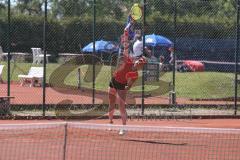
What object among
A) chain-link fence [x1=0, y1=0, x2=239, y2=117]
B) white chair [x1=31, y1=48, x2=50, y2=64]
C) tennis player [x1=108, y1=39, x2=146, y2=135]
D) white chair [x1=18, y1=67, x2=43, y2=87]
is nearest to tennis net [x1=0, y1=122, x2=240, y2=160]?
tennis player [x1=108, y1=39, x2=146, y2=135]

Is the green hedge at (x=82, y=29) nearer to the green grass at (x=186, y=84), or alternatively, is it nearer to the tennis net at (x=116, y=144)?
the green grass at (x=186, y=84)

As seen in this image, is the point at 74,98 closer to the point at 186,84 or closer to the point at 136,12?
the point at 136,12

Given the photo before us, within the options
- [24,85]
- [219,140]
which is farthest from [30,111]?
[24,85]

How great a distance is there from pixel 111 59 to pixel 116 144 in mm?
8311

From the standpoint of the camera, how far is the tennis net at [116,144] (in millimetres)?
9398

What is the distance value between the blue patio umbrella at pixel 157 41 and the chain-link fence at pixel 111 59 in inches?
4.1

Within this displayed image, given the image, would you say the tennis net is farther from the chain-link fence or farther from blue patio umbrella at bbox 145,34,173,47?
blue patio umbrella at bbox 145,34,173,47

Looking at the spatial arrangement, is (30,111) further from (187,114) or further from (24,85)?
(24,85)

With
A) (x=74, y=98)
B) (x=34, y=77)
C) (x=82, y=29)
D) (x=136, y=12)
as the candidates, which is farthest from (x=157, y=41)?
(x=136, y=12)

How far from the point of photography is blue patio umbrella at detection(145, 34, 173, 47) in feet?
100

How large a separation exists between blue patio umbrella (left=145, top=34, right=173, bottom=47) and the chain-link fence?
0.34ft

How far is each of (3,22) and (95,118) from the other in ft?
48.1

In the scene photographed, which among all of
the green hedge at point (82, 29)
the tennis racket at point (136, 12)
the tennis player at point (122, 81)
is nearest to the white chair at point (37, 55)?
the green hedge at point (82, 29)

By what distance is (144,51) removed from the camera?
16453 millimetres
